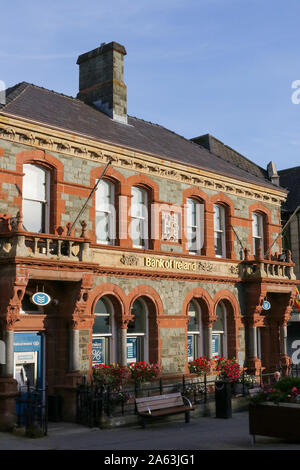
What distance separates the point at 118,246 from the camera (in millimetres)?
18312

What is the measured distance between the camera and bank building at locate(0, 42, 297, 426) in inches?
637

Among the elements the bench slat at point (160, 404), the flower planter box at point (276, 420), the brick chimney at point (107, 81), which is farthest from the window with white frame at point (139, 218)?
the flower planter box at point (276, 420)

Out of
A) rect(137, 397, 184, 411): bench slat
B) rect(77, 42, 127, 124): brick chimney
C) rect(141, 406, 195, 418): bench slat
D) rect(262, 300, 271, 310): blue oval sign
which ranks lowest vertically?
rect(141, 406, 195, 418): bench slat

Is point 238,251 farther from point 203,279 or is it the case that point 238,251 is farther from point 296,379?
point 296,379

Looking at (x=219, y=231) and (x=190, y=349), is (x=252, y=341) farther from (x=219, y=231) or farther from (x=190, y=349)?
(x=219, y=231)

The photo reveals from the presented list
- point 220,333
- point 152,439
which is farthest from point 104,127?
point 152,439

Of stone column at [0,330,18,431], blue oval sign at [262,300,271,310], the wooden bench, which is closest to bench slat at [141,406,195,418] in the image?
the wooden bench

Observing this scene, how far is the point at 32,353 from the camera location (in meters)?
16.6

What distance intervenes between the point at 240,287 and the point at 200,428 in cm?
835

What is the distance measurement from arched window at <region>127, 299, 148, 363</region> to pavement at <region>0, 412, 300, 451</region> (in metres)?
3.41

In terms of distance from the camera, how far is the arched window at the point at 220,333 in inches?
881

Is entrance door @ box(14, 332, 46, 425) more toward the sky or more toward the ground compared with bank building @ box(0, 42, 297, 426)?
more toward the ground

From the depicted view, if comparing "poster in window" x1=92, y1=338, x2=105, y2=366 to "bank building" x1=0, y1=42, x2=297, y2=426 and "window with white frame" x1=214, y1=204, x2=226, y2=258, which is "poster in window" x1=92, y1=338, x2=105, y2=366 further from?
"window with white frame" x1=214, y1=204, x2=226, y2=258
